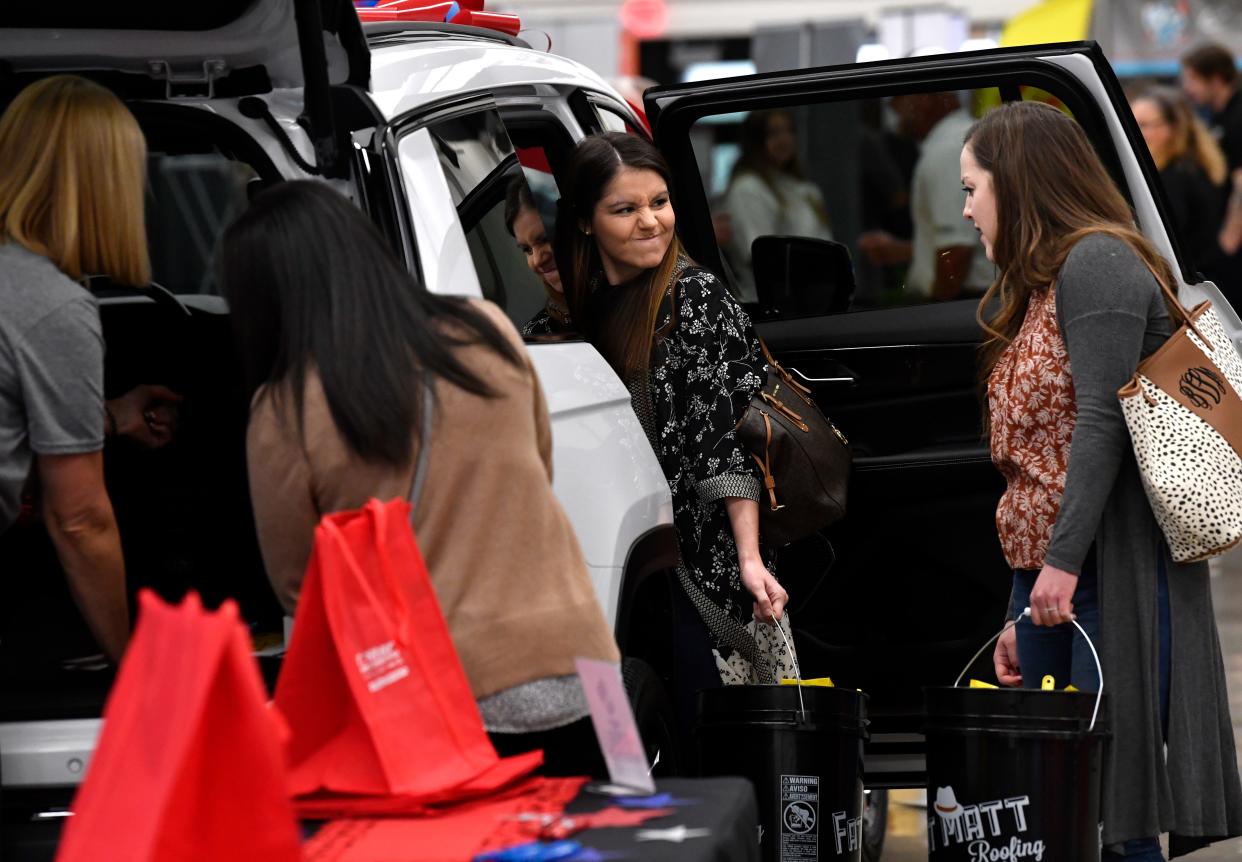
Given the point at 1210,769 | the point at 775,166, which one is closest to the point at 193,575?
the point at 1210,769

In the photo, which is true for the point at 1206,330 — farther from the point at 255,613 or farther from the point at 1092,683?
the point at 255,613

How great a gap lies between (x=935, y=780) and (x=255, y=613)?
1.52m

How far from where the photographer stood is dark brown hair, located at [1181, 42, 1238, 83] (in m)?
12.0

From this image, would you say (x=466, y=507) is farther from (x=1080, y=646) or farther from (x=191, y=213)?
(x=191, y=213)

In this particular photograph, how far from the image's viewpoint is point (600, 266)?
458 cm

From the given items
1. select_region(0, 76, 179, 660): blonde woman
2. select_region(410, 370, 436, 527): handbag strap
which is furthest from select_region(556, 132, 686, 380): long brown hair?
select_region(410, 370, 436, 527): handbag strap

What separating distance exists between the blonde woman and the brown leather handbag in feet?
4.84

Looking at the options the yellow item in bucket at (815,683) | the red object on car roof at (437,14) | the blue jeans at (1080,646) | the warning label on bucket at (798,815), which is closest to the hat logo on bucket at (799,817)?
the warning label on bucket at (798,815)

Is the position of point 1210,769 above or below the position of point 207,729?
below

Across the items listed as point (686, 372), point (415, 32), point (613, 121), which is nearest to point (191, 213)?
point (613, 121)

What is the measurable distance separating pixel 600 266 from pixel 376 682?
6.31ft

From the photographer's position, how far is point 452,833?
2762 mm

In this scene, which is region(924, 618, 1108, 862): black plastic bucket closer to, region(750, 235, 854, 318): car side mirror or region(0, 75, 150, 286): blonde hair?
region(750, 235, 854, 318): car side mirror

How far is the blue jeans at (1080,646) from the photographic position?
13.6 feet
